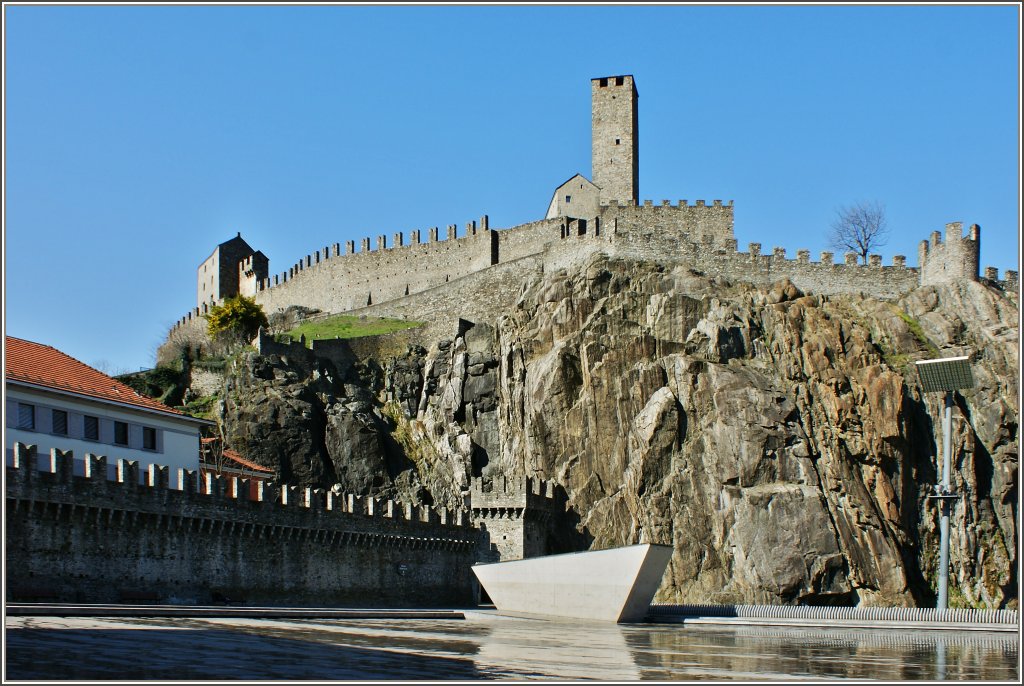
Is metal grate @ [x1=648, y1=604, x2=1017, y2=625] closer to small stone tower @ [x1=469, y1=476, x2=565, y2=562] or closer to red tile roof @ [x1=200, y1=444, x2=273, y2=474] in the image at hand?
small stone tower @ [x1=469, y1=476, x2=565, y2=562]

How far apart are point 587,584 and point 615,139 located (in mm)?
45110

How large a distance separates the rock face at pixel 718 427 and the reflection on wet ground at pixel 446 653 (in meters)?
17.8

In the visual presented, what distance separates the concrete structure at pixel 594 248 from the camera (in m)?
65.9

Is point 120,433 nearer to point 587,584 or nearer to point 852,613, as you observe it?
point 587,584

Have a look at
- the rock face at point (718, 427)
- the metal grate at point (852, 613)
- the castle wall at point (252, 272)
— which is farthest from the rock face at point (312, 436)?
the castle wall at point (252, 272)

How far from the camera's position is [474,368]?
63.4m

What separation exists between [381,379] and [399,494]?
1124 cm

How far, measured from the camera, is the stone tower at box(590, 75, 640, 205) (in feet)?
263

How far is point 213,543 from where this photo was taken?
3878 cm

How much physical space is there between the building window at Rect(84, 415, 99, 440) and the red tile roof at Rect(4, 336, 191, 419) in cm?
76

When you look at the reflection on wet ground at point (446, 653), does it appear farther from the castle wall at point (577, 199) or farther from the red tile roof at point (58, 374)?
the castle wall at point (577, 199)

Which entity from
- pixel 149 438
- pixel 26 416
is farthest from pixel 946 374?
pixel 26 416

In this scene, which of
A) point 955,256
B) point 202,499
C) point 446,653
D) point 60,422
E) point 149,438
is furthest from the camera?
point 955,256

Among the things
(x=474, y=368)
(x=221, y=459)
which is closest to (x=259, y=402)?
(x=221, y=459)
